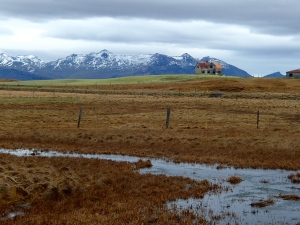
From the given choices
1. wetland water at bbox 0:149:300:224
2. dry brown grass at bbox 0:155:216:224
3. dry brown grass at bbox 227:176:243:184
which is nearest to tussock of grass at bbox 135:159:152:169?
wetland water at bbox 0:149:300:224

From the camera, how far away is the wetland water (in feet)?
51.5

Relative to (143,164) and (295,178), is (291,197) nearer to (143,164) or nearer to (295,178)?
(295,178)

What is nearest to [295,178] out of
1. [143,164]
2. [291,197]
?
[291,197]

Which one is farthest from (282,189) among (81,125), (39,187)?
(81,125)

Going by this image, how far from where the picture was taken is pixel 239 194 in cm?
1934

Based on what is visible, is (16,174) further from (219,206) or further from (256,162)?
(256,162)

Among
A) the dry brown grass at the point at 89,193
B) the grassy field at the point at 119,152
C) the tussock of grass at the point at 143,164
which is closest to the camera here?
the dry brown grass at the point at 89,193

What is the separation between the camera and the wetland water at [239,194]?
15.7 m

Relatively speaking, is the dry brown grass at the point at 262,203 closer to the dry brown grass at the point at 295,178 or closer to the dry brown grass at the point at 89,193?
the dry brown grass at the point at 89,193

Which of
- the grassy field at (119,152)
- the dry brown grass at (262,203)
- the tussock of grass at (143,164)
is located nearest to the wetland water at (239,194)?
the dry brown grass at (262,203)

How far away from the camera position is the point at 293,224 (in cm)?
1493

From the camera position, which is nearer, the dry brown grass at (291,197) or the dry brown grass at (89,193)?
the dry brown grass at (89,193)

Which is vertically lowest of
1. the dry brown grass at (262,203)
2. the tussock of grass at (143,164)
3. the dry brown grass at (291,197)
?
the tussock of grass at (143,164)

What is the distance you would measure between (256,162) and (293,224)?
1238 centimetres
